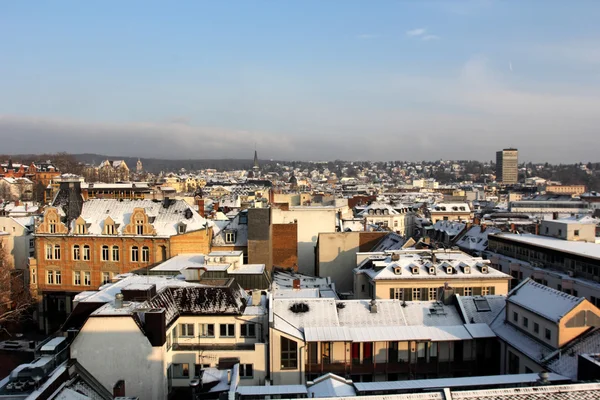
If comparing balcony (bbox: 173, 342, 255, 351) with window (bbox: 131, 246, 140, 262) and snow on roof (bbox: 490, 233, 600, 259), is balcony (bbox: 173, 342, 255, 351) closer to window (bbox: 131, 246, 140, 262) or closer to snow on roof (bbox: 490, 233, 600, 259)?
window (bbox: 131, 246, 140, 262)

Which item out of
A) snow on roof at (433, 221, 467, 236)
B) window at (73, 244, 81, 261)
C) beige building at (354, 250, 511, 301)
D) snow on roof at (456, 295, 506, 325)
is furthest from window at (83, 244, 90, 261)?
snow on roof at (433, 221, 467, 236)

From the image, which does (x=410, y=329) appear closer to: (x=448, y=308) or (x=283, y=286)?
(x=448, y=308)

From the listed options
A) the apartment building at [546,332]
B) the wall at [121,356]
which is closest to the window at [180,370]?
the wall at [121,356]

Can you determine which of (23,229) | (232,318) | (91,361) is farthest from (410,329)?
(23,229)

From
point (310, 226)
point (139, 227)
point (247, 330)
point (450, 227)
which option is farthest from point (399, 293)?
point (450, 227)

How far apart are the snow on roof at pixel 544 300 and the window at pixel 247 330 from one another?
1462cm

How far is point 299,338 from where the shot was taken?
91.7 ft

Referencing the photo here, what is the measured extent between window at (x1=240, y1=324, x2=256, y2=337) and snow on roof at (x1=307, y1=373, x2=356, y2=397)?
748 centimetres

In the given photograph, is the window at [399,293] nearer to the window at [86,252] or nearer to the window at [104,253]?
the window at [104,253]

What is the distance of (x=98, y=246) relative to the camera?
49.3 metres

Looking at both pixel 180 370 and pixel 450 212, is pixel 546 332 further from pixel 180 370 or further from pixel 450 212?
pixel 450 212

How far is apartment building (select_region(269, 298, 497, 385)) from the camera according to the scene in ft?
91.8

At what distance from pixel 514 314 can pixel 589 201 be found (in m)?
136

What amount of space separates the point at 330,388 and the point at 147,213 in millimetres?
34804
